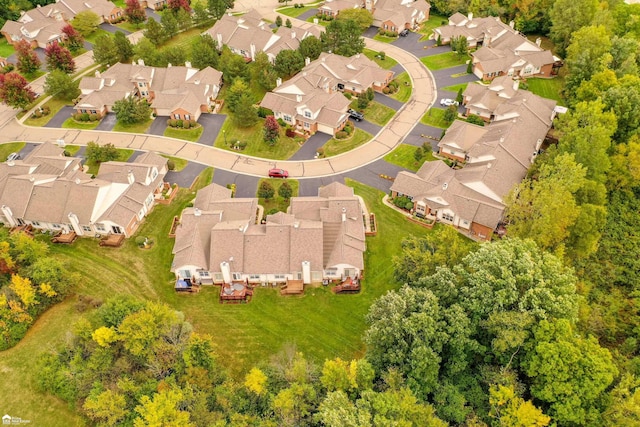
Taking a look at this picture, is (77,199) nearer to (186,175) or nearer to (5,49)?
(186,175)

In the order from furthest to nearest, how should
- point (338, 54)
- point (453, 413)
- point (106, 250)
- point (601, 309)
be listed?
point (338, 54), point (106, 250), point (601, 309), point (453, 413)

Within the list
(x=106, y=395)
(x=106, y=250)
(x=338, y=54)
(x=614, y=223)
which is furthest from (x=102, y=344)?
(x=338, y=54)

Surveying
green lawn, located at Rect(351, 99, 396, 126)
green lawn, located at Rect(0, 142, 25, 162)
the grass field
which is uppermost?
green lawn, located at Rect(351, 99, 396, 126)

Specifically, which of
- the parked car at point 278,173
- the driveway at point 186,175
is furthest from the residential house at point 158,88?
the parked car at point 278,173

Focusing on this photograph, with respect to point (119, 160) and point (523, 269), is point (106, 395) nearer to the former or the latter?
point (523, 269)

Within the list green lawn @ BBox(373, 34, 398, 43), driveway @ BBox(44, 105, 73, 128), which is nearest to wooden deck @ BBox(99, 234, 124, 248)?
driveway @ BBox(44, 105, 73, 128)

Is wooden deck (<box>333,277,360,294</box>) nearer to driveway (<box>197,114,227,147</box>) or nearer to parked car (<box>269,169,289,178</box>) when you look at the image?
parked car (<box>269,169,289,178</box>)
